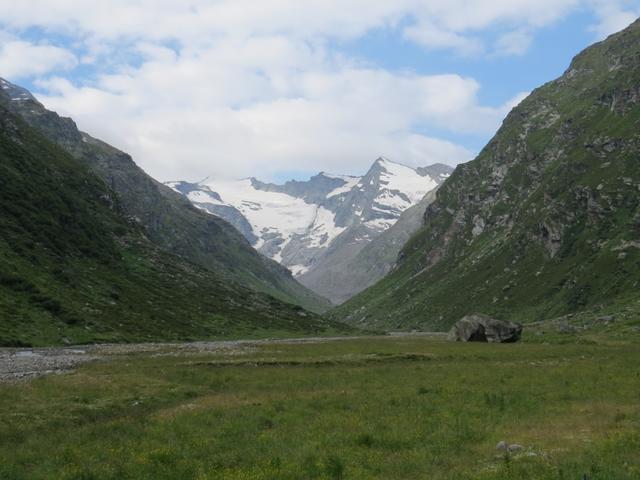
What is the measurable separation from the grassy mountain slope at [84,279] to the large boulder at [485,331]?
50.5 metres

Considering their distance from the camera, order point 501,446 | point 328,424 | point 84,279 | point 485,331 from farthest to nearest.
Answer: point 84,279
point 485,331
point 328,424
point 501,446

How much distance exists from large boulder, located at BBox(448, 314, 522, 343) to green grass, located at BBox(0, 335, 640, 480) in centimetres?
4137

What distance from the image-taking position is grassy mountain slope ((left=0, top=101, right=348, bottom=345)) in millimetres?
93000

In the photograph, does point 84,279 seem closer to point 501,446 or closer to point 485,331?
point 485,331

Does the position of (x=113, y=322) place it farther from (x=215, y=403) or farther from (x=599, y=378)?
(x=599, y=378)

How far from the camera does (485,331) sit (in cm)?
9325

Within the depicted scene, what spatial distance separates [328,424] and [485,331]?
233 ft

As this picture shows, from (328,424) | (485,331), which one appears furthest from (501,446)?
(485,331)

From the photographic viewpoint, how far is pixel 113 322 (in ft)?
336

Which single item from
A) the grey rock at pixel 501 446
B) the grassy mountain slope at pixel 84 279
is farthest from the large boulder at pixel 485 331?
the grey rock at pixel 501 446

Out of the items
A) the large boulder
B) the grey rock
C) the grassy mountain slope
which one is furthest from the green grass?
the grassy mountain slope

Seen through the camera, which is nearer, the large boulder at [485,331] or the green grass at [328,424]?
the green grass at [328,424]

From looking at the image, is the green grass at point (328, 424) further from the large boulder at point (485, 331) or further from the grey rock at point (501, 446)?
the large boulder at point (485, 331)

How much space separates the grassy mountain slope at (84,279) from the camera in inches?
3661
